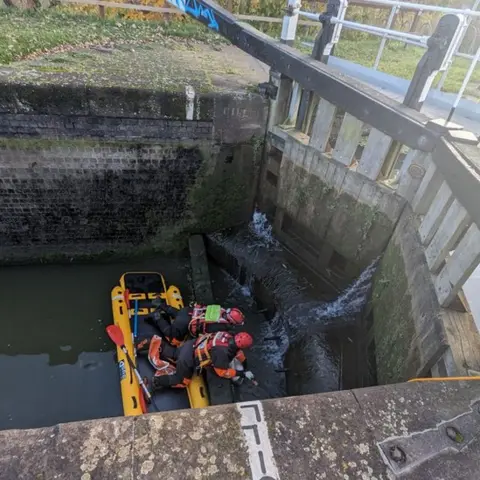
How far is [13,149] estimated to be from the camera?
5.89 metres

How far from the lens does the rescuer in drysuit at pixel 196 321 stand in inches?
217

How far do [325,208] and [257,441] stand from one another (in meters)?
4.60

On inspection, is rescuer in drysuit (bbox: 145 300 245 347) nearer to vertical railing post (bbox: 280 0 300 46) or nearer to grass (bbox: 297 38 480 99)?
vertical railing post (bbox: 280 0 300 46)

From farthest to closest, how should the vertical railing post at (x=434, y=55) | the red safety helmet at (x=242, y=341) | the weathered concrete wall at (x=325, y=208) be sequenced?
the weathered concrete wall at (x=325, y=208)
the red safety helmet at (x=242, y=341)
the vertical railing post at (x=434, y=55)

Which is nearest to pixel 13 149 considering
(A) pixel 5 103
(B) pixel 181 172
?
(A) pixel 5 103

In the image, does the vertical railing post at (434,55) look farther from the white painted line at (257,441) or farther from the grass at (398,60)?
the white painted line at (257,441)

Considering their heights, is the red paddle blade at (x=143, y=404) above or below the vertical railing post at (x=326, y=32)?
below

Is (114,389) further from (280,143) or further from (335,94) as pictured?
(335,94)

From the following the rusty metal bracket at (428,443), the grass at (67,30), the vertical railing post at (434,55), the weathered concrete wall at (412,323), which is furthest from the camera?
the grass at (67,30)

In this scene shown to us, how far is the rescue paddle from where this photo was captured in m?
5.07

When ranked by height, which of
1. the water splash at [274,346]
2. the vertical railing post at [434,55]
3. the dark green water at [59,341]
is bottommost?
the dark green water at [59,341]

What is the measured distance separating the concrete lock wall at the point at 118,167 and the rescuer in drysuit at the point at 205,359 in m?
2.85

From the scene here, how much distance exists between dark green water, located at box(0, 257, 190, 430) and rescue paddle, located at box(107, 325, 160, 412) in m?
0.37

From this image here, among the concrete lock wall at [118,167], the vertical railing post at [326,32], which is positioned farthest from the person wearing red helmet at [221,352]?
the vertical railing post at [326,32]
